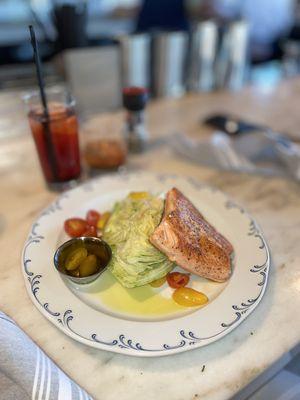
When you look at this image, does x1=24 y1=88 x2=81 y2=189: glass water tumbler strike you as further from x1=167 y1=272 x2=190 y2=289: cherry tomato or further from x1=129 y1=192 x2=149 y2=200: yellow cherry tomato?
x1=167 y1=272 x2=190 y2=289: cherry tomato

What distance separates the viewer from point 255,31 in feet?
12.3

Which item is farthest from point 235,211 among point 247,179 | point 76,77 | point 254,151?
point 76,77

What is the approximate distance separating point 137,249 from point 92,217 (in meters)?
0.26

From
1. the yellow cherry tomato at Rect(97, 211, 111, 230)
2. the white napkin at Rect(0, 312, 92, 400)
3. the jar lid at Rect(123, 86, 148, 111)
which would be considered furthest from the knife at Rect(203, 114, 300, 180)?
the white napkin at Rect(0, 312, 92, 400)

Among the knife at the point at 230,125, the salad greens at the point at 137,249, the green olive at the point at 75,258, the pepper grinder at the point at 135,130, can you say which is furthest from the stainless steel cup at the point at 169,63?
the green olive at the point at 75,258

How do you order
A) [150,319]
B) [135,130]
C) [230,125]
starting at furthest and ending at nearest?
[230,125], [135,130], [150,319]

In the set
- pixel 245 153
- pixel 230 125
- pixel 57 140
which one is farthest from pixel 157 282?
pixel 230 125

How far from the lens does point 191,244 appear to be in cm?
73

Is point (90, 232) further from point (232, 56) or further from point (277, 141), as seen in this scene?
point (232, 56)

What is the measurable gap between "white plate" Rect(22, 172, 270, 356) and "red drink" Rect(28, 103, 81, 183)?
0.49 ft

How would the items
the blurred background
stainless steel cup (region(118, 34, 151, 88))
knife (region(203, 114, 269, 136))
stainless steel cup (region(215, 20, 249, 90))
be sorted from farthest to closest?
stainless steel cup (region(215, 20, 249, 90)) → stainless steel cup (region(118, 34, 151, 88)) → the blurred background → knife (region(203, 114, 269, 136))

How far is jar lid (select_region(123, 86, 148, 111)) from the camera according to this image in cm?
118

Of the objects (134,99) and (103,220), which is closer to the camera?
(103,220)

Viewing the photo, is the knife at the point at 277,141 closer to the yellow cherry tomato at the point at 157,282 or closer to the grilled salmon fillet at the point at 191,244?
the grilled salmon fillet at the point at 191,244
